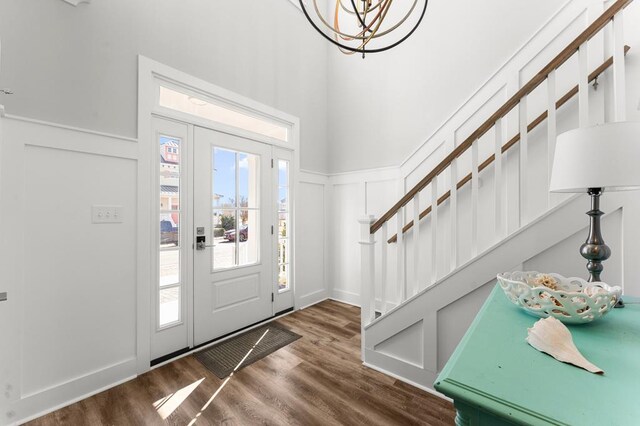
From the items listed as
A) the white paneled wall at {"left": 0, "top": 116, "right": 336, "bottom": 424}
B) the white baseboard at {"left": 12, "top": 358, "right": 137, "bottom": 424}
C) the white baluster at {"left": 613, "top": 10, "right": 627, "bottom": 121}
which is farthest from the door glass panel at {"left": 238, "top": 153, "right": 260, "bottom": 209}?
the white baluster at {"left": 613, "top": 10, "right": 627, "bottom": 121}

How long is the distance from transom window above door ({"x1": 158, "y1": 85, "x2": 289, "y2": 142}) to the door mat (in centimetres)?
206

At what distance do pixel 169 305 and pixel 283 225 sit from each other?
4.61ft

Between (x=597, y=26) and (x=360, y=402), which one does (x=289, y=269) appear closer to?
(x=360, y=402)

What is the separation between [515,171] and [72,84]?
3147 millimetres

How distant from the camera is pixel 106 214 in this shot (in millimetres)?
1819

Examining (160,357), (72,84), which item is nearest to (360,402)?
(160,357)

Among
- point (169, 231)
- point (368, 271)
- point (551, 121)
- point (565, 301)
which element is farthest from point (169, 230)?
point (551, 121)

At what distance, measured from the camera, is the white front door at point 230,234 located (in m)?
2.35

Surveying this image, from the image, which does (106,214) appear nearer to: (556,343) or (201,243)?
(201,243)

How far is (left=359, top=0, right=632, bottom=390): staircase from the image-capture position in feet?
4.60

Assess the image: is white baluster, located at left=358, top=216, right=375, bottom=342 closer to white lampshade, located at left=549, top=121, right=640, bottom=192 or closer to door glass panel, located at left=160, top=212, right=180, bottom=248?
white lampshade, located at left=549, top=121, right=640, bottom=192

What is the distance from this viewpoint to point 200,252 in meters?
2.34

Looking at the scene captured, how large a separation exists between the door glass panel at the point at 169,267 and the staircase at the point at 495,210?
5.10 ft

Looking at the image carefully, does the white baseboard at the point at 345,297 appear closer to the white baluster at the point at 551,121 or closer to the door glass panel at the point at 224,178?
the door glass panel at the point at 224,178
